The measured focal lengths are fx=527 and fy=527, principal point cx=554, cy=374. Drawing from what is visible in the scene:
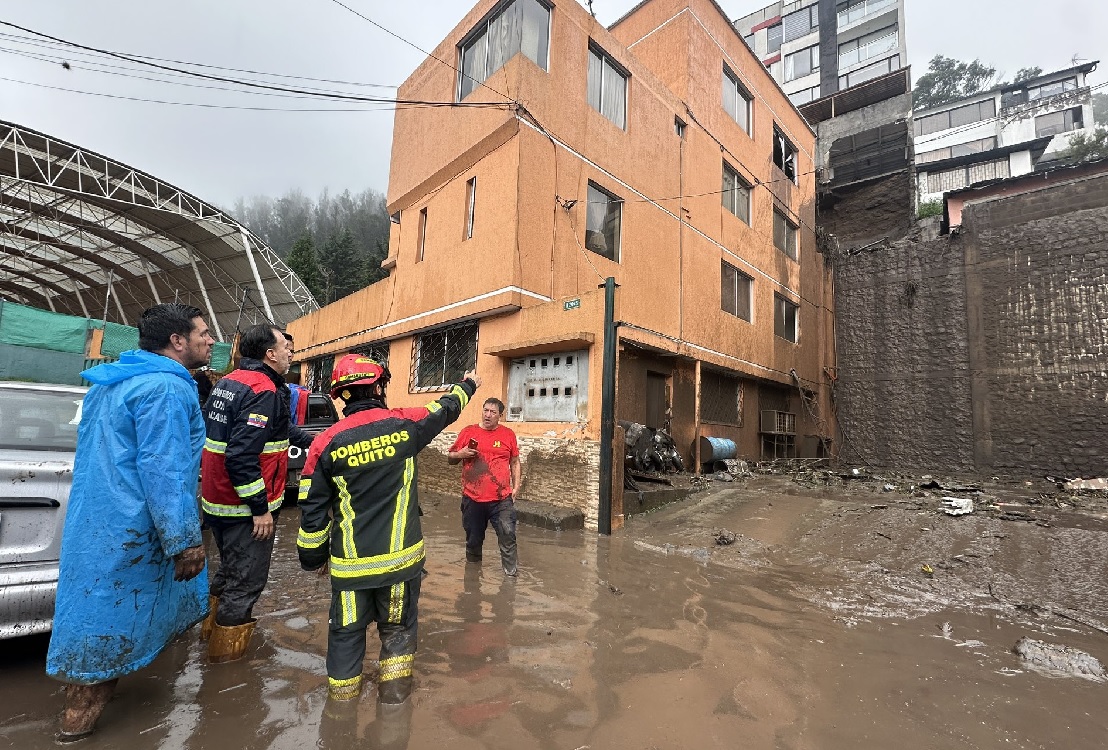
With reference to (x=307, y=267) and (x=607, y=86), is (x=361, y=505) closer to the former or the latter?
(x=607, y=86)

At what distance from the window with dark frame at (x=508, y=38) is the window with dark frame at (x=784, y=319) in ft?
31.9

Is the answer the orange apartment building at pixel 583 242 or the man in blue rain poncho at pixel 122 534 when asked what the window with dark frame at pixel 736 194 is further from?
the man in blue rain poncho at pixel 122 534

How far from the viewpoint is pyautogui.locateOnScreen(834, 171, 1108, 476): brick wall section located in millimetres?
11891

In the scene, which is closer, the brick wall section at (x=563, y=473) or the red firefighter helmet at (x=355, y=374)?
the red firefighter helmet at (x=355, y=374)

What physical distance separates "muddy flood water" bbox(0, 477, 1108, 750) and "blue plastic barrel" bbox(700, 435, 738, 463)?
Result: 5600mm

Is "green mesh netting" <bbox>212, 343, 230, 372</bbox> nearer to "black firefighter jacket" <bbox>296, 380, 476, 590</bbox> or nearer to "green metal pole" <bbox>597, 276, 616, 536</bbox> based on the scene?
"green metal pole" <bbox>597, 276, 616, 536</bbox>

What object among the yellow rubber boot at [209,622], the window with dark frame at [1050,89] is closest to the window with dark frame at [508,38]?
the yellow rubber boot at [209,622]

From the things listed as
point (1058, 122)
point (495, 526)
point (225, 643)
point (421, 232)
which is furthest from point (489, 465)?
point (1058, 122)

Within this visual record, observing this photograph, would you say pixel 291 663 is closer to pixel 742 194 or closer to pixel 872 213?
pixel 742 194

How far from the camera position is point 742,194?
1491cm

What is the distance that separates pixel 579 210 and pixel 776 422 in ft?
28.5

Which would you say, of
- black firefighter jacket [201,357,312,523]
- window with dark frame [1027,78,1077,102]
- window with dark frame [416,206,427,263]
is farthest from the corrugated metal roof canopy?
window with dark frame [1027,78,1077,102]

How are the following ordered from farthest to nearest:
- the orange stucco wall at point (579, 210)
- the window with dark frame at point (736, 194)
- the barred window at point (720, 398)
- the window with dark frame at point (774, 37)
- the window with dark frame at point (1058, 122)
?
1. the window with dark frame at point (774, 37)
2. the window with dark frame at point (1058, 122)
3. the window with dark frame at point (736, 194)
4. the barred window at point (720, 398)
5. the orange stucco wall at point (579, 210)

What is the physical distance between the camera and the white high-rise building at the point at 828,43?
34.4 m
